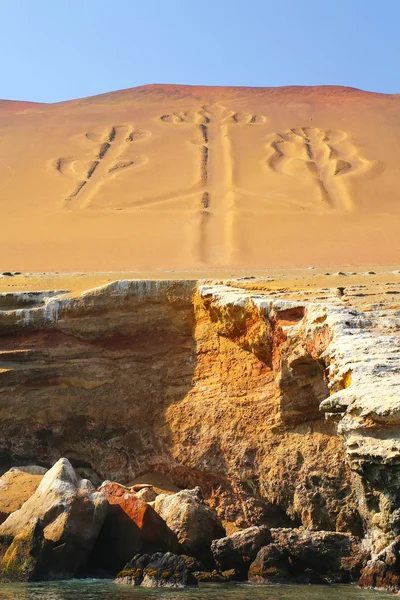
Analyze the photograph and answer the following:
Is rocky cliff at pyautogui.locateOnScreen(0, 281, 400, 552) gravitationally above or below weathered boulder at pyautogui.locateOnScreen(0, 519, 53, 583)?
above

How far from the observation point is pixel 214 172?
5406cm

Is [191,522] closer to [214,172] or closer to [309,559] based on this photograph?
[309,559]

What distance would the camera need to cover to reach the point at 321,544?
40.9 ft

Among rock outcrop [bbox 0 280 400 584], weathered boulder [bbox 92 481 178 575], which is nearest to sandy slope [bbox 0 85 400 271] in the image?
rock outcrop [bbox 0 280 400 584]

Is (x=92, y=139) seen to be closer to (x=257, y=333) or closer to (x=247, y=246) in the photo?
(x=247, y=246)

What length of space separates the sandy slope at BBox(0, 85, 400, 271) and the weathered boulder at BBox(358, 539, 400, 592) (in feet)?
75.0

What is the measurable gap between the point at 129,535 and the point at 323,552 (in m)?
2.76

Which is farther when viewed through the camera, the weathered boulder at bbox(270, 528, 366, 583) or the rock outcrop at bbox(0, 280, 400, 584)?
the rock outcrop at bbox(0, 280, 400, 584)

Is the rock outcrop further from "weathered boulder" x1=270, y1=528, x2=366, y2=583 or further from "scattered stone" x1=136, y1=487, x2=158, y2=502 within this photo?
"scattered stone" x1=136, y1=487, x2=158, y2=502

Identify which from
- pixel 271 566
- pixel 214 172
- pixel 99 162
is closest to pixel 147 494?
pixel 271 566

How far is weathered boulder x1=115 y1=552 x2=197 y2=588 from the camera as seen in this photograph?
39.4 ft

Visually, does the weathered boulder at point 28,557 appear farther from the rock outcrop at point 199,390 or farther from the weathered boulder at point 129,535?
the rock outcrop at point 199,390

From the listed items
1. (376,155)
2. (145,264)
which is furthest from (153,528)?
(376,155)

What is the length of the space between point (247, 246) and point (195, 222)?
15.4 ft
